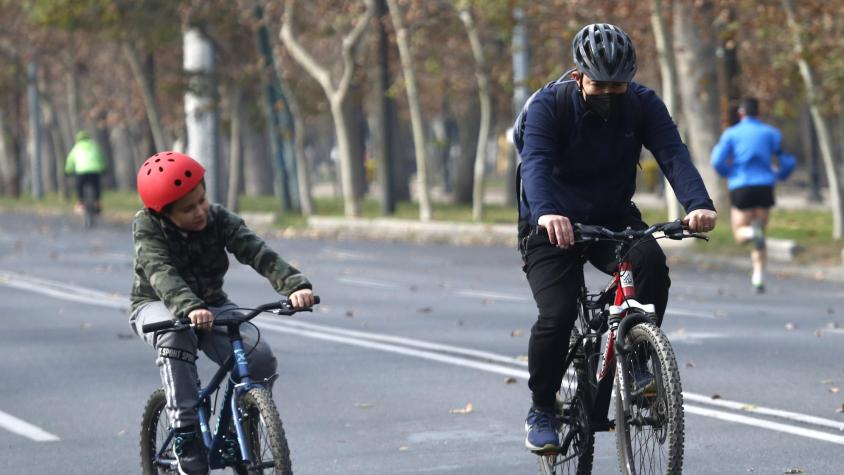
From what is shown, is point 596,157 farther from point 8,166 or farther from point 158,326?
point 8,166

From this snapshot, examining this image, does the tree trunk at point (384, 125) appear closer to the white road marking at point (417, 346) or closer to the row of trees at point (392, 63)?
the row of trees at point (392, 63)

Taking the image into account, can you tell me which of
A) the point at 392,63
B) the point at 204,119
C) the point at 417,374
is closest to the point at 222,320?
the point at 417,374

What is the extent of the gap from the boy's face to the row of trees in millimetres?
16199

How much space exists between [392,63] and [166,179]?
33385mm

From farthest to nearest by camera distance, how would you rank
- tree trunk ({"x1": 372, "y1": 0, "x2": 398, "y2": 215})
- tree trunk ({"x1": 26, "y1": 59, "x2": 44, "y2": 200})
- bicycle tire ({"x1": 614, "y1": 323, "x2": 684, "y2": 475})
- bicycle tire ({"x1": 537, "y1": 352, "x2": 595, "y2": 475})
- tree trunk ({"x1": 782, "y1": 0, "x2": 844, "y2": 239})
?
tree trunk ({"x1": 26, "y1": 59, "x2": 44, "y2": 200}) → tree trunk ({"x1": 372, "y1": 0, "x2": 398, "y2": 215}) → tree trunk ({"x1": 782, "y1": 0, "x2": 844, "y2": 239}) → bicycle tire ({"x1": 537, "y1": 352, "x2": 595, "y2": 475}) → bicycle tire ({"x1": 614, "y1": 323, "x2": 684, "y2": 475})

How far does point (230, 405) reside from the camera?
6.02 metres

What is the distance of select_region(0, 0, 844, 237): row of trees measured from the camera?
24.2 m

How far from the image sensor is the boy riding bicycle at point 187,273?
605 cm

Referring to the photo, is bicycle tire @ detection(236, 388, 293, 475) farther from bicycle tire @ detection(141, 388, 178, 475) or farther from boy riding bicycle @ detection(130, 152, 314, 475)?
bicycle tire @ detection(141, 388, 178, 475)

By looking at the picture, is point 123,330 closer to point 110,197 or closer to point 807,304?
point 807,304

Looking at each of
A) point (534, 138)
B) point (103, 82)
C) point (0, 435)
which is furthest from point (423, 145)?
point (103, 82)

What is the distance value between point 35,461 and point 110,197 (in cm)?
4498

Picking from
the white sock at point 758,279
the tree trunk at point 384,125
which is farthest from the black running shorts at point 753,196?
the tree trunk at point 384,125

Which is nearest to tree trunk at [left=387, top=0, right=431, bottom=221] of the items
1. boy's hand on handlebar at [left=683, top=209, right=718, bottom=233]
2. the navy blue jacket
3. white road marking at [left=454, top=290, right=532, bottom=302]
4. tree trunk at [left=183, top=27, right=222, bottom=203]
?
tree trunk at [left=183, top=27, right=222, bottom=203]
